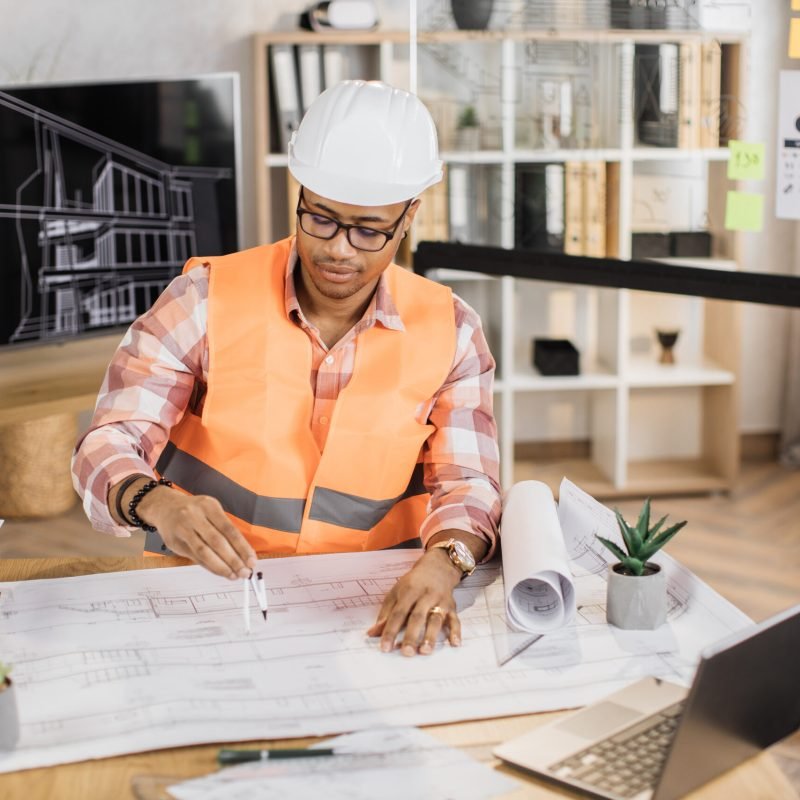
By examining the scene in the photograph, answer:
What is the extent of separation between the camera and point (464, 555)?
4.91 ft

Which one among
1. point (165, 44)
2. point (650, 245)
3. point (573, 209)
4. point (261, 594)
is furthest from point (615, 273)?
point (165, 44)

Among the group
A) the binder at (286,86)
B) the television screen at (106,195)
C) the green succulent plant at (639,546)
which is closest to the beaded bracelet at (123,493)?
the green succulent plant at (639,546)

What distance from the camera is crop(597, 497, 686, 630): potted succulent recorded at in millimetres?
1351

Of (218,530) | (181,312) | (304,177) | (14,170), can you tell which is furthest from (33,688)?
(14,170)

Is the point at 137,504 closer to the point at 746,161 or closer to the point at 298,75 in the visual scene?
the point at 746,161

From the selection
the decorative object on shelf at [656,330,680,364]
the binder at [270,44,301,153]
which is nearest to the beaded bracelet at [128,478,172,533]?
the binder at [270,44,301,153]

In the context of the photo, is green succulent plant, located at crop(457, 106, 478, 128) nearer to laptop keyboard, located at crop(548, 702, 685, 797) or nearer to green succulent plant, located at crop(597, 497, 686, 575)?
green succulent plant, located at crop(597, 497, 686, 575)

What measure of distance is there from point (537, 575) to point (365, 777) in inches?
14.6

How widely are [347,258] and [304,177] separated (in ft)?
0.41

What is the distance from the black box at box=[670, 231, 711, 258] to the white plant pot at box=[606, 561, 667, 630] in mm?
1888

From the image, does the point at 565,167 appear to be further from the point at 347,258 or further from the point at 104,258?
the point at 347,258

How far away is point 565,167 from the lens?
3.54 metres

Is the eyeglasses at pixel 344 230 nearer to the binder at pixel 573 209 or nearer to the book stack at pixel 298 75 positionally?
the binder at pixel 573 209

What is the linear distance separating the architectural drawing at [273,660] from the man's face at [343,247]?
16.0 inches
